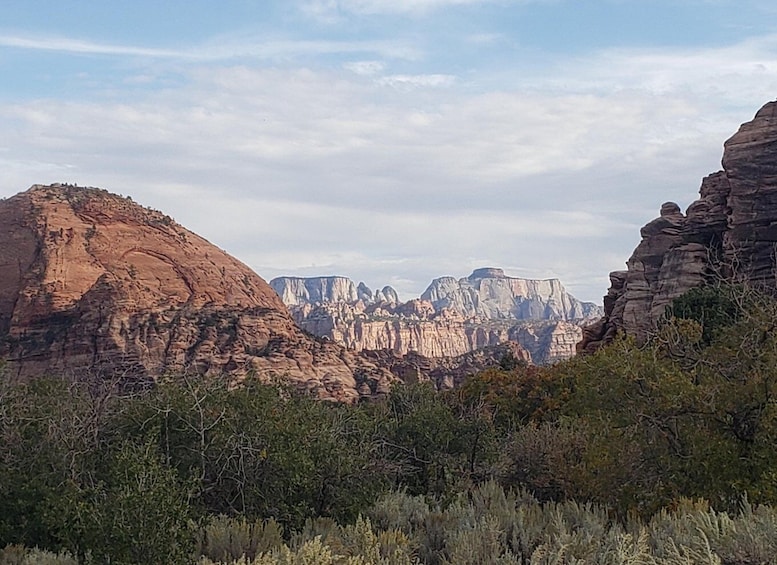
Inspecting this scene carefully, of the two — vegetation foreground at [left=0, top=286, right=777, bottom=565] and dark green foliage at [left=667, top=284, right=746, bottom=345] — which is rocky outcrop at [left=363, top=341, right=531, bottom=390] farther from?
vegetation foreground at [left=0, top=286, right=777, bottom=565]

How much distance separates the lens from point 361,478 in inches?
581

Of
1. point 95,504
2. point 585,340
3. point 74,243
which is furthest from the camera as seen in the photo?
point 74,243

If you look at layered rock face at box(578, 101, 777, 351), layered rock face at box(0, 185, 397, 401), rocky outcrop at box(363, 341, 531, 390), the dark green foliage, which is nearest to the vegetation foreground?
the dark green foliage

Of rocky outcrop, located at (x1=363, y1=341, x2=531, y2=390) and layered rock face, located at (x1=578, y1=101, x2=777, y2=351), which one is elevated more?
layered rock face, located at (x1=578, y1=101, x2=777, y2=351)

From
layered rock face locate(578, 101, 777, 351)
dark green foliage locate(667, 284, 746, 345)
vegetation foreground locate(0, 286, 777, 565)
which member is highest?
layered rock face locate(578, 101, 777, 351)

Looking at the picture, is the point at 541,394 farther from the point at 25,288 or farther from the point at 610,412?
the point at 25,288

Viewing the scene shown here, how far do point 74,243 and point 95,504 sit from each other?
5938 centimetres

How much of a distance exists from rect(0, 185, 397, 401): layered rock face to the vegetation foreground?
37526 mm

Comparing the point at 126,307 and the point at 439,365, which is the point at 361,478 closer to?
the point at 126,307

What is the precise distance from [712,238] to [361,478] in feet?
118

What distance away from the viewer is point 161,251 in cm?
6975

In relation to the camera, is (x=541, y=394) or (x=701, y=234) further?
(x=701, y=234)

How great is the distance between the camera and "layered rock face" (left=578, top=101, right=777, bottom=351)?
41438 mm

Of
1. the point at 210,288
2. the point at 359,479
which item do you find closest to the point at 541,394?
the point at 359,479
